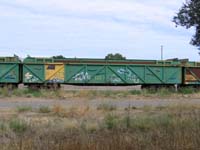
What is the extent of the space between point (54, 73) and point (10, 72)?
3.34 metres

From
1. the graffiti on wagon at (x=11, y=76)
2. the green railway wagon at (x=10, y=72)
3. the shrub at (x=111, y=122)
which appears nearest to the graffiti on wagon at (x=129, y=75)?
the green railway wagon at (x=10, y=72)

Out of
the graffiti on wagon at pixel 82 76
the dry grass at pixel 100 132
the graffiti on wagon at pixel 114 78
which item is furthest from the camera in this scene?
the graffiti on wagon at pixel 114 78

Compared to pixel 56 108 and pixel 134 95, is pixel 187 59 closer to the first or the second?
Result: pixel 134 95

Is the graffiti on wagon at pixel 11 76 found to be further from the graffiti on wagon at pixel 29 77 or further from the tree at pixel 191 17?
the tree at pixel 191 17

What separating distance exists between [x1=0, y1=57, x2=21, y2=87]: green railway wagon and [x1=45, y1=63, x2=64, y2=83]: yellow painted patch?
2.12 metres

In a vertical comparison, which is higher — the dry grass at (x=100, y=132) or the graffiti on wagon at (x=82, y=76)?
the graffiti on wagon at (x=82, y=76)

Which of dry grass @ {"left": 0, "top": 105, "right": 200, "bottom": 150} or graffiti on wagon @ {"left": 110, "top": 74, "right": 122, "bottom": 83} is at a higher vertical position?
graffiti on wagon @ {"left": 110, "top": 74, "right": 122, "bottom": 83}

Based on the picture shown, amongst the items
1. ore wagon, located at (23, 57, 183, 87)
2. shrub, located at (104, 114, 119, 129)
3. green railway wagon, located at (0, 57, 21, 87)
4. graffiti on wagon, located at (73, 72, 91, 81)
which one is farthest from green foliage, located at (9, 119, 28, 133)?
graffiti on wagon, located at (73, 72, 91, 81)

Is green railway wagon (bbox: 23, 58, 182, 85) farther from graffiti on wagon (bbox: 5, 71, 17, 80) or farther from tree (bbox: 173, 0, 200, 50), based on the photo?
tree (bbox: 173, 0, 200, 50)

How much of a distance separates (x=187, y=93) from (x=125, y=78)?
5.22 meters

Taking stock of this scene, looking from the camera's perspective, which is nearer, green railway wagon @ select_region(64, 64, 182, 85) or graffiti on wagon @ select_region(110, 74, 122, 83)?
green railway wagon @ select_region(64, 64, 182, 85)

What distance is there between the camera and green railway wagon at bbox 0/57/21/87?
3806cm

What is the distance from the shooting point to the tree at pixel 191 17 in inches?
528

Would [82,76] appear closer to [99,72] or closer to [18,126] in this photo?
[99,72]
